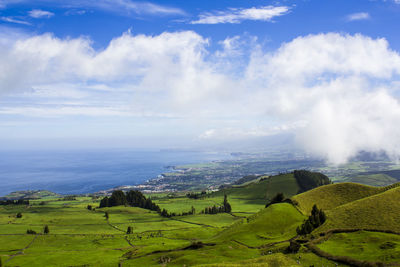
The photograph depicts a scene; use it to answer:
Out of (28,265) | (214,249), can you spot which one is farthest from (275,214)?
(28,265)

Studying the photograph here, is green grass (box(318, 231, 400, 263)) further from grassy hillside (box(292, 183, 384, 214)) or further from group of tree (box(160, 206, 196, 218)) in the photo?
group of tree (box(160, 206, 196, 218))

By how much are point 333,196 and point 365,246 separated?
51.3 metres

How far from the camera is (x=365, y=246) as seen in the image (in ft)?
160

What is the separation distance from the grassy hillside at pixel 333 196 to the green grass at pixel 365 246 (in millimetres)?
34432

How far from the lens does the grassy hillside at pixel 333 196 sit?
302 feet

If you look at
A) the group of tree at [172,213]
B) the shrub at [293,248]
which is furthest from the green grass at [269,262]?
the group of tree at [172,213]

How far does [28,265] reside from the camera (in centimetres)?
7275

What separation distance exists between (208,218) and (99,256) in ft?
299

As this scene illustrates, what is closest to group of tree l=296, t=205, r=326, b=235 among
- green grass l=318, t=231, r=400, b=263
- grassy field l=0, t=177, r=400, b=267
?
grassy field l=0, t=177, r=400, b=267

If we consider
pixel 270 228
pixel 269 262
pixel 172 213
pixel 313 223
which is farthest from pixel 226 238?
pixel 172 213

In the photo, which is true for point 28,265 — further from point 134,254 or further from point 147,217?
point 147,217

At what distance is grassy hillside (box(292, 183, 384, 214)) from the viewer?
9206 cm

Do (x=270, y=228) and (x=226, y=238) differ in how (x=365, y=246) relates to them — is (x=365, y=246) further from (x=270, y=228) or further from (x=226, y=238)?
(x=226, y=238)

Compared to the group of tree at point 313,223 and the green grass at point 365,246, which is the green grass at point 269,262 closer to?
the green grass at point 365,246
